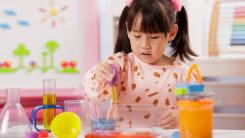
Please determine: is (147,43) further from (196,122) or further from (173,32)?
(196,122)

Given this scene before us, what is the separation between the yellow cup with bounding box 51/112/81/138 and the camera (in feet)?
1.95

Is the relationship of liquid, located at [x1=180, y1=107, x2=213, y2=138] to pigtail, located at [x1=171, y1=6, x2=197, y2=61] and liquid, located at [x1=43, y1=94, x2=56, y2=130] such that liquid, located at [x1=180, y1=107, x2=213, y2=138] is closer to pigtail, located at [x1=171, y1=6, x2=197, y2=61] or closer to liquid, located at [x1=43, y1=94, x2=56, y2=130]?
liquid, located at [x1=43, y1=94, x2=56, y2=130]

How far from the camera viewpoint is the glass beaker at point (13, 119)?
0.57 meters

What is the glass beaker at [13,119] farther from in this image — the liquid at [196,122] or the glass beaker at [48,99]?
the liquid at [196,122]

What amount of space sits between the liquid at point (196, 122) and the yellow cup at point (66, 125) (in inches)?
9.4

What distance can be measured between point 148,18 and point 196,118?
0.45 meters

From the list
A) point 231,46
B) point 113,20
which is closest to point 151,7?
point 113,20

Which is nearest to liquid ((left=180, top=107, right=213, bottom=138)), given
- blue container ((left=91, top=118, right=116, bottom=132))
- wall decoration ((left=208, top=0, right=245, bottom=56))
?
blue container ((left=91, top=118, right=116, bottom=132))

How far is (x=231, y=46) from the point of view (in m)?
2.02

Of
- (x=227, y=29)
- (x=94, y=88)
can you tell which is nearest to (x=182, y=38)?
(x=94, y=88)

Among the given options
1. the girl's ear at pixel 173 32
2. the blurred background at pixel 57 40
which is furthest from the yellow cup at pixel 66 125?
the blurred background at pixel 57 40

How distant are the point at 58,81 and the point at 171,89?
1.20 metres

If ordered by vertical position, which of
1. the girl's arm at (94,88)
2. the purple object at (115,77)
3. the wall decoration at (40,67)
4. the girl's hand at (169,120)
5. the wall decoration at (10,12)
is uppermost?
the wall decoration at (10,12)

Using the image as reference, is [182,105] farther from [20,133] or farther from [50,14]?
[50,14]
